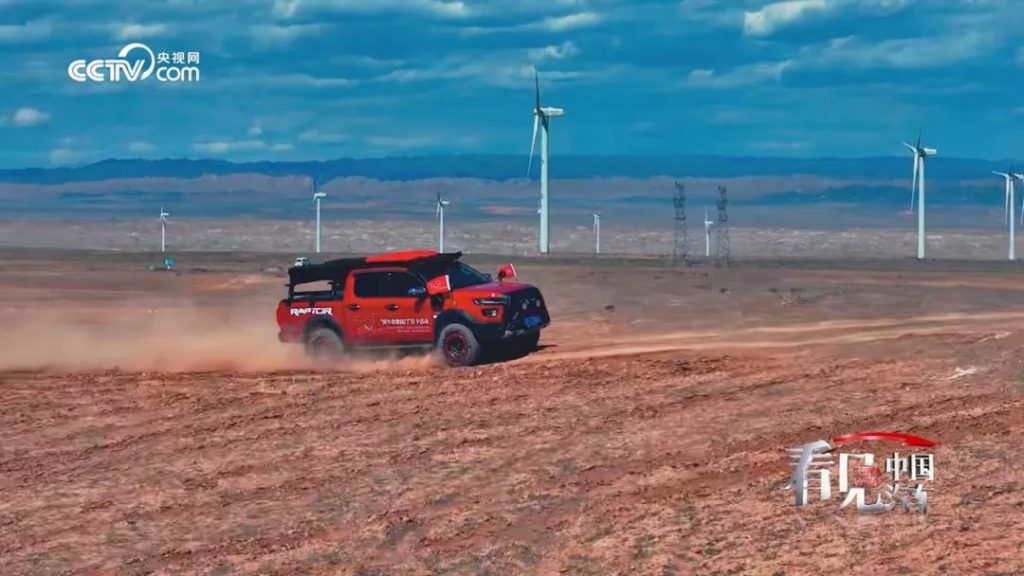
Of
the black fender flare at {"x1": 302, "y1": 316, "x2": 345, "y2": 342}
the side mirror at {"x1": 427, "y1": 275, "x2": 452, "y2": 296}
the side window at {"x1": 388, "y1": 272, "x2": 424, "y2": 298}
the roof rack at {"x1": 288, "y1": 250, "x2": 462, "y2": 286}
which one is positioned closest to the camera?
the side mirror at {"x1": 427, "y1": 275, "x2": 452, "y2": 296}

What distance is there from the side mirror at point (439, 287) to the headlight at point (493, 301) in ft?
1.76

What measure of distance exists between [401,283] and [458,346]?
Result: 1.55m

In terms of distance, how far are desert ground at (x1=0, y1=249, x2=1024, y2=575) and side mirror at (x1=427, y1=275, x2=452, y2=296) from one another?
1275 millimetres

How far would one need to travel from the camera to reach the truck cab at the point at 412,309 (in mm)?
27281

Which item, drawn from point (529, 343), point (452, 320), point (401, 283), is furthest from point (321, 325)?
point (529, 343)

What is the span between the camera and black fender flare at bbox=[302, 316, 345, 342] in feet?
92.6

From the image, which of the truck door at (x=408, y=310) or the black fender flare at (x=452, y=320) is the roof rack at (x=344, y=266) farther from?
the black fender flare at (x=452, y=320)

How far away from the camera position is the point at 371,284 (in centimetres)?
2817

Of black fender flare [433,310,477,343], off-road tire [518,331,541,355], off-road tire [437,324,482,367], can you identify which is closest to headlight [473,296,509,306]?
black fender flare [433,310,477,343]

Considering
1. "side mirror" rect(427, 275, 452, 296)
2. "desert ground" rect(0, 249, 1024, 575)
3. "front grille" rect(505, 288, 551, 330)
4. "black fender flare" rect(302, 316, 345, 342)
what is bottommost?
"desert ground" rect(0, 249, 1024, 575)

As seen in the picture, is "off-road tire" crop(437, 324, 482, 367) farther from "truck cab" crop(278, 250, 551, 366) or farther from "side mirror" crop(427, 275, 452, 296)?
"side mirror" crop(427, 275, 452, 296)

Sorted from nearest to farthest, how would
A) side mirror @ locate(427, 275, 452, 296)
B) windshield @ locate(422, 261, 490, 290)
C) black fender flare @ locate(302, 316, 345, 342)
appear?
side mirror @ locate(427, 275, 452, 296) < windshield @ locate(422, 261, 490, 290) < black fender flare @ locate(302, 316, 345, 342)

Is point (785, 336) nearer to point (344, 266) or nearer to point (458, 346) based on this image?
point (458, 346)

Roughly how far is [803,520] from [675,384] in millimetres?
9549
